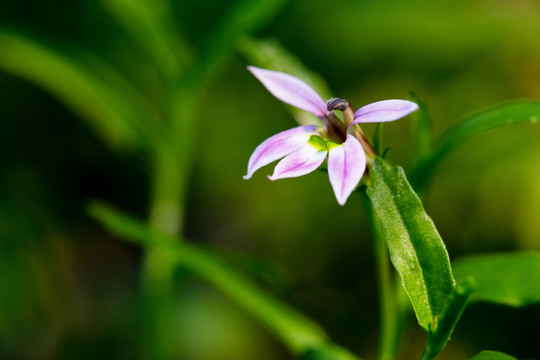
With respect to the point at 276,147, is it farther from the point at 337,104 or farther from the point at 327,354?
the point at 327,354

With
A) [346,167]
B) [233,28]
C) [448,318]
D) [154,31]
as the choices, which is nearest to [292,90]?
[346,167]

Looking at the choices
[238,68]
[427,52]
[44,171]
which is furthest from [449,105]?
[44,171]

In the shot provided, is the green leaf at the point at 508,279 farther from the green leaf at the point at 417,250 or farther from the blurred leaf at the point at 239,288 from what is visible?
the blurred leaf at the point at 239,288

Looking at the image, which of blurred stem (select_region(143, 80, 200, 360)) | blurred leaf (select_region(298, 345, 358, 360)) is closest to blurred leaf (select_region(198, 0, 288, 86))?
blurred stem (select_region(143, 80, 200, 360))

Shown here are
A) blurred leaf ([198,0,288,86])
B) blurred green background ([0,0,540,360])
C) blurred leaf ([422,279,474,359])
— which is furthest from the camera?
blurred green background ([0,0,540,360])

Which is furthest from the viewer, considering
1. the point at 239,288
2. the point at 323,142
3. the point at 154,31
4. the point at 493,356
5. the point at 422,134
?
the point at 154,31

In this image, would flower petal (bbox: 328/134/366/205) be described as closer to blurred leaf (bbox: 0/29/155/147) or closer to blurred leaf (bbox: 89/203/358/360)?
blurred leaf (bbox: 89/203/358/360)
